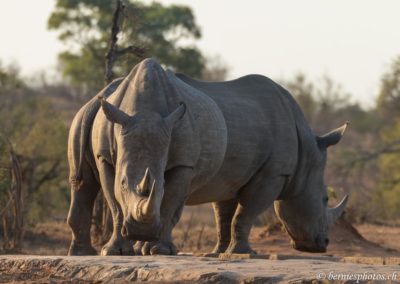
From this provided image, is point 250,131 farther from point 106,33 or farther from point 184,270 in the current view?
point 106,33

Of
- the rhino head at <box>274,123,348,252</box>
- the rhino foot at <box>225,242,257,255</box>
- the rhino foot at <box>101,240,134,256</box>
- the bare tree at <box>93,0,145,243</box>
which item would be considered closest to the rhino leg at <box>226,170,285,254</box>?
the rhino foot at <box>225,242,257,255</box>

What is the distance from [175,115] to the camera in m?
8.88

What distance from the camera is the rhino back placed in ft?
34.4

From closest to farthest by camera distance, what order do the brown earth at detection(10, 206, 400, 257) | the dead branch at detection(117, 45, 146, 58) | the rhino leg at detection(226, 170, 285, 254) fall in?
the rhino leg at detection(226, 170, 285, 254) → the dead branch at detection(117, 45, 146, 58) → the brown earth at detection(10, 206, 400, 257)

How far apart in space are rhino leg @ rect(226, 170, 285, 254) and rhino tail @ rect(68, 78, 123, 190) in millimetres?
1870

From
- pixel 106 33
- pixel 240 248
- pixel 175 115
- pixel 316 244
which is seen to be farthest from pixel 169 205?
pixel 106 33

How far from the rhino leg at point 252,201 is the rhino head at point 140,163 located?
7.48 feet

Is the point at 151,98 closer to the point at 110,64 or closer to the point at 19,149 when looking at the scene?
the point at 110,64

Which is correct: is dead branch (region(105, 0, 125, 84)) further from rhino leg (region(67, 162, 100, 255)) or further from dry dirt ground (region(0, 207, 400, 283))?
dry dirt ground (region(0, 207, 400, 283))

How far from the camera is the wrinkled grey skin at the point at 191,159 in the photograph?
873 centimetres

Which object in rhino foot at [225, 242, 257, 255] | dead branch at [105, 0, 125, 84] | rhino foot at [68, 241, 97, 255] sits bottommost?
rhino foot at [68, 241, 97, 255]

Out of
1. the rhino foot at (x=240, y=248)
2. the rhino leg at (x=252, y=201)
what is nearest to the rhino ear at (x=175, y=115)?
the rhino leg at (x=252, y=201)

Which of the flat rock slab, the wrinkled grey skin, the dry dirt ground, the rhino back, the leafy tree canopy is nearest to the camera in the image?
the flat rock slab

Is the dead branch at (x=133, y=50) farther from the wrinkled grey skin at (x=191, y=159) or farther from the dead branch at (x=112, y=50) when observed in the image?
the wrinkled grey skin at (x=191, y=159)
